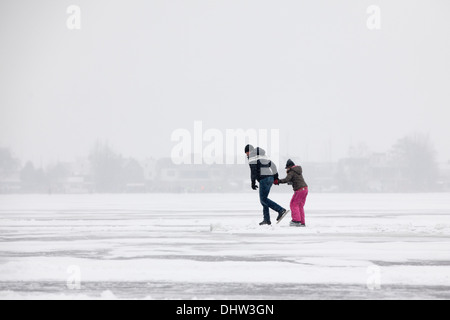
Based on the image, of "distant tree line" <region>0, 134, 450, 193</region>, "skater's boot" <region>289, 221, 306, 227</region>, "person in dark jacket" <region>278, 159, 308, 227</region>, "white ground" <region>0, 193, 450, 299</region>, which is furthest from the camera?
"distant tree line" <region>0, 134, 450, 193</region>

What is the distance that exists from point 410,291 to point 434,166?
463ft

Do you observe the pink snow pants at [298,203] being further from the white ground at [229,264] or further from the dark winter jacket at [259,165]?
the white ground at [229,264]

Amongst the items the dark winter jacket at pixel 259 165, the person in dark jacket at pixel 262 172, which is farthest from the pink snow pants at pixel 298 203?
the dark winter jacket at pixel 259 165

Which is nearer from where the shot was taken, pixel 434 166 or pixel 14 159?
pixel 434 166

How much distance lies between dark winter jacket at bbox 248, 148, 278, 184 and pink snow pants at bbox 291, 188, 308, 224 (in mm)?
713

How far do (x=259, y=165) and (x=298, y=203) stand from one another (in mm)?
1182

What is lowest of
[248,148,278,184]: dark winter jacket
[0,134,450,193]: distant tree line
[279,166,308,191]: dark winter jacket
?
[0,134,450,193]: distant tree line

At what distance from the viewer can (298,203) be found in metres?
17.2

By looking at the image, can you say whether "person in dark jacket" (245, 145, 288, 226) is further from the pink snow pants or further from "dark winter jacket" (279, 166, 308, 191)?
the pink snow pants

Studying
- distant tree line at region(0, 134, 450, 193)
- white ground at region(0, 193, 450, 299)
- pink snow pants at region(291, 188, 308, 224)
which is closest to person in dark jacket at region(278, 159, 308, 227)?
pink snow pants at region(291, 188, 308, 224)

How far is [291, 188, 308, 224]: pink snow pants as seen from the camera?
17016 mm

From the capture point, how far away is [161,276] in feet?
28.5
